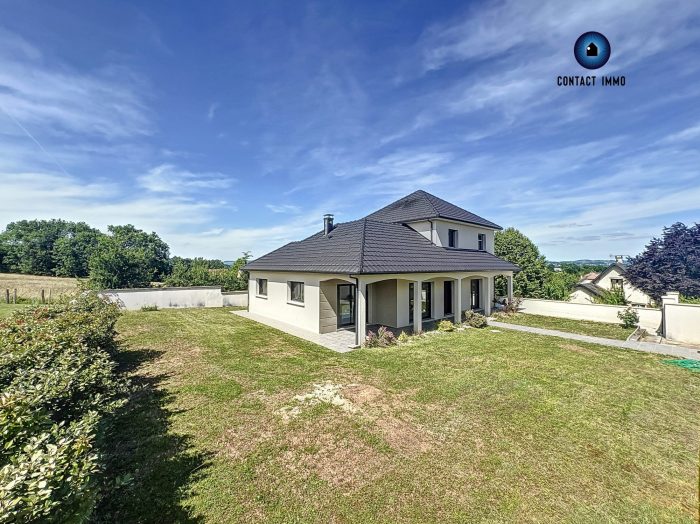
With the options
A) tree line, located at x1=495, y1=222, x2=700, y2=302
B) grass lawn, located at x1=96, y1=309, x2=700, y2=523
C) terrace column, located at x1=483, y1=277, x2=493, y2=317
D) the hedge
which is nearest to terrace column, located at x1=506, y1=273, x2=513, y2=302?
tree line, located at x1=495, y1=222, x2=700, y2=302

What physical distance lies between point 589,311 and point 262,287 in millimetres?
21273

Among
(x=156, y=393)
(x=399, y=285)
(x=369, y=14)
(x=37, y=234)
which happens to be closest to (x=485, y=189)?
(x=399, y=285)

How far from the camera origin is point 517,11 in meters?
10.3

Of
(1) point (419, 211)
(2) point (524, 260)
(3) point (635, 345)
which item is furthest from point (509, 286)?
(3) point (635, 345)

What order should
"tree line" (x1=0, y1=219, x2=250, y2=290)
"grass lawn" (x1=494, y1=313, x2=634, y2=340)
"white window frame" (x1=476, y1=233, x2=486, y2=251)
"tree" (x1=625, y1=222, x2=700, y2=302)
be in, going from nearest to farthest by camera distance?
1. "grass lawn" (x1=494, y1=313, x2=634, y2=340)
2. "white window frame" (x1=476, y1=233, x2=486, y2=251)
3. "tree" (x1=625, y1=222, x2=700, y2=302)
4. "tree line" (x1=0, y1=219, x2=250, y2=290)

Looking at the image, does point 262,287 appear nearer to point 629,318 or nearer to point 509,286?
point 509,286

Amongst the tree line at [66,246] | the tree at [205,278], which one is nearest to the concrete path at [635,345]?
the tree at [205,278]

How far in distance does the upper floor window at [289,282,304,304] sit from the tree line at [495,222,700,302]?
17908mm

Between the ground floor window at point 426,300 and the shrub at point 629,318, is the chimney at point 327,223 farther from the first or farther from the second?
the shrub at point 629,318

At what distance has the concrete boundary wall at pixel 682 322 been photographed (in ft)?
41.7

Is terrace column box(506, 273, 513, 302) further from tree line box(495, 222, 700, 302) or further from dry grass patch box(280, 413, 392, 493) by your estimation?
dry grass patch box(280, 413, 392, 493)

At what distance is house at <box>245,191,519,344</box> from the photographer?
13.7 meters

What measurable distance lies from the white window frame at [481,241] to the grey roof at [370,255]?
69.5 inches

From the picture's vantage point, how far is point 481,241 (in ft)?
74.9
